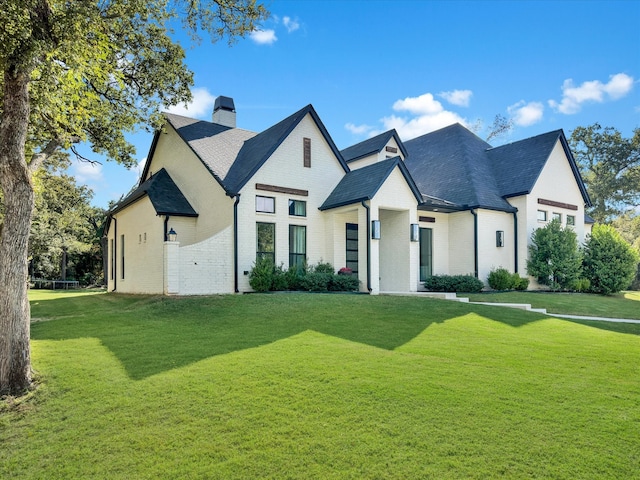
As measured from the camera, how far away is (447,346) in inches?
337

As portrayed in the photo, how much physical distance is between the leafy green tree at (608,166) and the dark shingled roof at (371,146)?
1083 inches

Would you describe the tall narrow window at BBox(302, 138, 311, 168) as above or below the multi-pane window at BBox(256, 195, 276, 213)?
above

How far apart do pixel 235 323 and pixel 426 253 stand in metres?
12.4

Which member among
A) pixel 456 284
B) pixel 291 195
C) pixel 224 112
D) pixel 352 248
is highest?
pixel 224 112

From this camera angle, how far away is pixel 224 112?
23109 millimetres

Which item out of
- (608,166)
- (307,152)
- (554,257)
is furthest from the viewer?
(608,166)

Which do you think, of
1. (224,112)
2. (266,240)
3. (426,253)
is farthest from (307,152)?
(426,253)

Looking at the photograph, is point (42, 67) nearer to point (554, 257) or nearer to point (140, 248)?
point (140, 248)

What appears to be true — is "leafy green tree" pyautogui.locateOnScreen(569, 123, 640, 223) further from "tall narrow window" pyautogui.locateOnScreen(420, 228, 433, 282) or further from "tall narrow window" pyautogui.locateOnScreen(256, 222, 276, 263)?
"tall narrow window" pyautogui.locateOnScreen(256, 222, 276, 263)

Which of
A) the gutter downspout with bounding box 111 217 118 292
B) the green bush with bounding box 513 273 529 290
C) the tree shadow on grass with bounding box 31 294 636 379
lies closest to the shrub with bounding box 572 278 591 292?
the green bush with bounding box 513 273 529 290

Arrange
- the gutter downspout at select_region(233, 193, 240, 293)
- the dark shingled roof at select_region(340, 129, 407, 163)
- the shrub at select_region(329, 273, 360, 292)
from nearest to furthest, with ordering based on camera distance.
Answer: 1. the gutter downspout at select_region(233, 193, 240, 293)
2. the shrub at select_region(329, 273, 360, 292)
3. the dark shingled roof at select_region(340, 129, 407, 163)

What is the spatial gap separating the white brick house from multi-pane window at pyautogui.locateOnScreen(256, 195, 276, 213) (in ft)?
0.14

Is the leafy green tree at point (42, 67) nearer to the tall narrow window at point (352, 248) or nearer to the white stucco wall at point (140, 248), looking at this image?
the white stucco wall at point (140, 248)

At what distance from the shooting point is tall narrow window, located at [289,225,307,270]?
1777 centimetres
